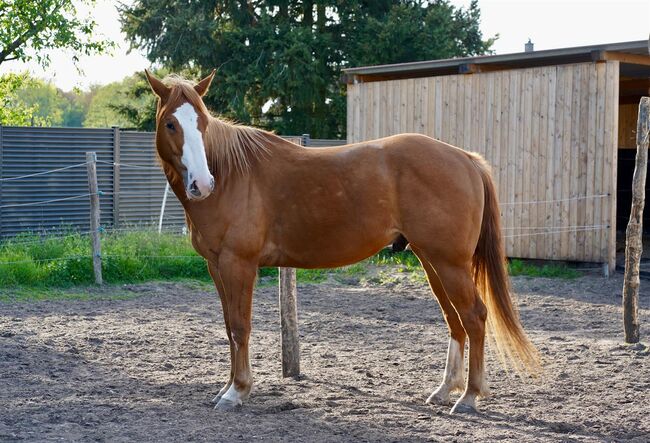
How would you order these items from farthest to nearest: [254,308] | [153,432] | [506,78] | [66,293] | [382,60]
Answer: [382,60] → [506,78] → [66,293] → [254,308] → [153,432]

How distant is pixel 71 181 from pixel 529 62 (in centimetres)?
790

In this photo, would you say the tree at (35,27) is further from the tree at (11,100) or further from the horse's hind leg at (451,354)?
the horse's hind leg at (451,354)

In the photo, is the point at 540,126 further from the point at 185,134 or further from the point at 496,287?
the point at 185,134

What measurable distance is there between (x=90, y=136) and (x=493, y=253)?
34.5 ft

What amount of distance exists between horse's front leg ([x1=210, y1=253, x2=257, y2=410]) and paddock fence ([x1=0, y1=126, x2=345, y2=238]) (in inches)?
297

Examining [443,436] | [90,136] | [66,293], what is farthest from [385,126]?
[443,436]

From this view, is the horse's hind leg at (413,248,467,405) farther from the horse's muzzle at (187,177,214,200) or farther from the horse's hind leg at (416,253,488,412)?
the horse's muzzle at (187,177,214,200)

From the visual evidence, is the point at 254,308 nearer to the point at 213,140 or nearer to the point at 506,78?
the point at 213,140

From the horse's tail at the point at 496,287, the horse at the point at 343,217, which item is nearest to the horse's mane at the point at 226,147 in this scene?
the horse at the point at 343,217

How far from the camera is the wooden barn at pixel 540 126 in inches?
436

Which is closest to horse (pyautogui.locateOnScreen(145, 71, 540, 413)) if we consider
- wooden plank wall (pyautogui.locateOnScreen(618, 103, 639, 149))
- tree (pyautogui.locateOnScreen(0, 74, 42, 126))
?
wooden plank wall (pyautogui.locateOnScreen(618, 103, 639, 149))

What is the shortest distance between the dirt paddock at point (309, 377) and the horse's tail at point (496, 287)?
313 mm

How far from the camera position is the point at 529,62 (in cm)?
1274

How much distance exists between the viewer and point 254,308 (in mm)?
8977
